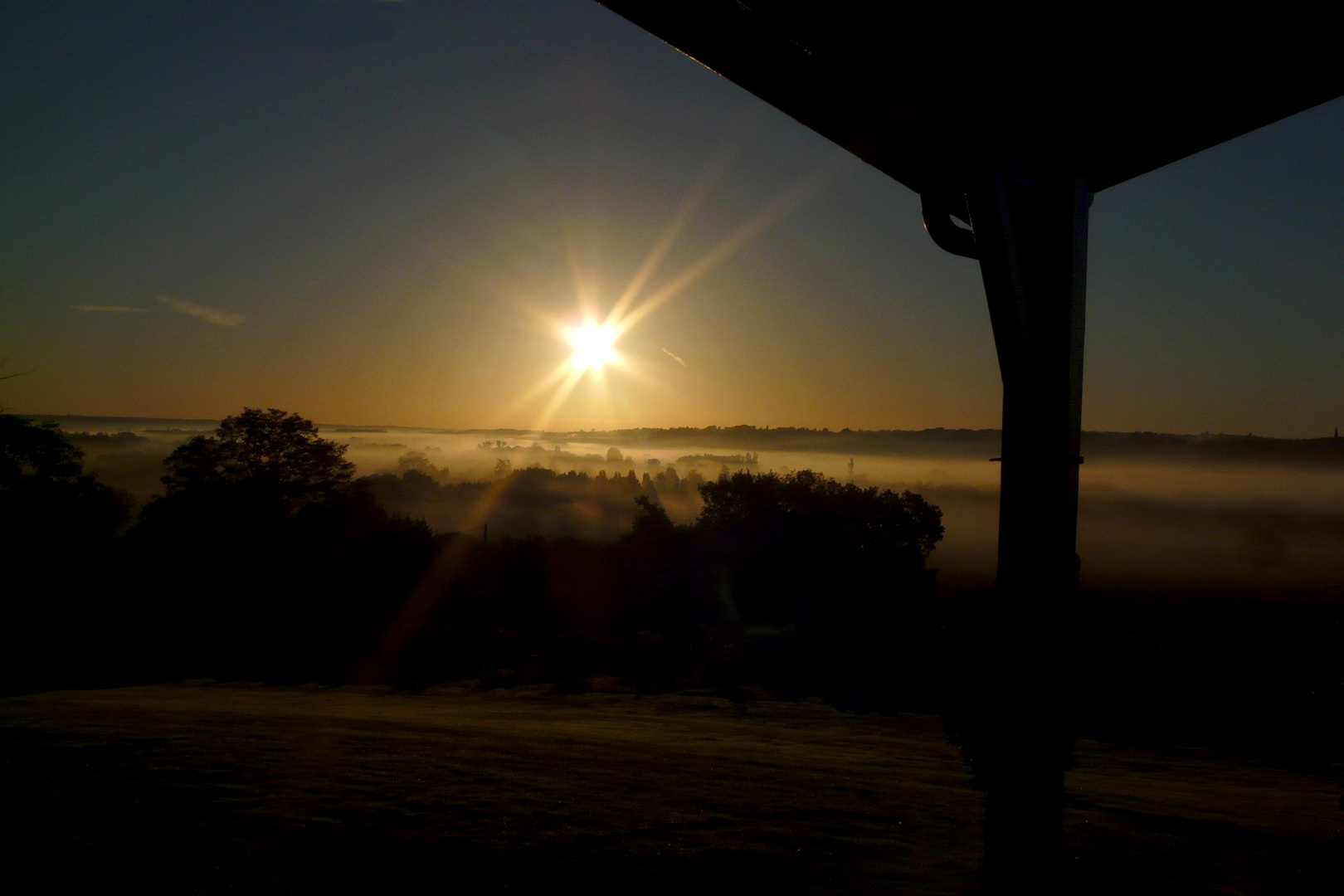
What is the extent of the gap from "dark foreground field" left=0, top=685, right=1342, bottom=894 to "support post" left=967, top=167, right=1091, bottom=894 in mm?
2070

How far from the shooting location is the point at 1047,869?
2.60 meters

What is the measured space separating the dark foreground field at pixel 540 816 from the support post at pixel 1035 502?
207 centimetres

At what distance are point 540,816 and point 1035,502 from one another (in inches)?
174

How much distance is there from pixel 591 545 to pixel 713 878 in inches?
1371

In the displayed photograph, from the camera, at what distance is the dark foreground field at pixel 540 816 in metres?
4.35

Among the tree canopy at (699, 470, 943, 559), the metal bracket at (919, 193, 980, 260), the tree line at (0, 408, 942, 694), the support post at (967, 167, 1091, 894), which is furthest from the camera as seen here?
the tree canopy at (699, 470, 943, 559)

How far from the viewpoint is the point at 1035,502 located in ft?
8.79

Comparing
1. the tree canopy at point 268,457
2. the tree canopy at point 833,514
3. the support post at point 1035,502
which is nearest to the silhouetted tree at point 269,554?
the tree canopy at point 268,457

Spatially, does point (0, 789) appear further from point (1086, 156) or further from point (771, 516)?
point (771, 516)

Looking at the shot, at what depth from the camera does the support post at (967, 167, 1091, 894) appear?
258 centimetres

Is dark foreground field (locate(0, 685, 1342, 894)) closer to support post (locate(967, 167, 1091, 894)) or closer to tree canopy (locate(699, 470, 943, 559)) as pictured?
support post (locate(967, 167, 1091, 894))

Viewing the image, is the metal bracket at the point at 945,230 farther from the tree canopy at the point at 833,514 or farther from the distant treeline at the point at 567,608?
the tree canopy at the point at 833,514

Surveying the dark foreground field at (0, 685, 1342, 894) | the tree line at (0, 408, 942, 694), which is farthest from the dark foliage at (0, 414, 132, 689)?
the dark foreground field at (0, 685, 1342, 894)

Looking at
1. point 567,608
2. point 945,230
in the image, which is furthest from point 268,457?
point 945,230
